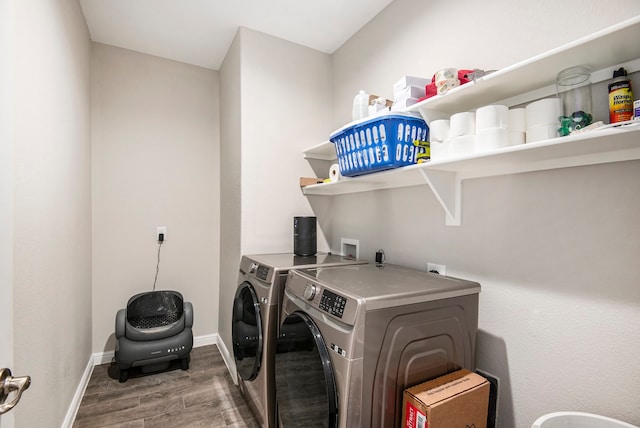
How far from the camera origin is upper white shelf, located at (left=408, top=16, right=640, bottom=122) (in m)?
0.89

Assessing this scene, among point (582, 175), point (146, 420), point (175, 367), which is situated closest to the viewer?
point (582, 175)

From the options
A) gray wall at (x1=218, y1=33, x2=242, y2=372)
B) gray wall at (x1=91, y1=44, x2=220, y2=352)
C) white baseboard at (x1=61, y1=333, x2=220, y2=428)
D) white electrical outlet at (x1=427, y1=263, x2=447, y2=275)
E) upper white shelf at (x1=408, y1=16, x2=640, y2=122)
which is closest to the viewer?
upper white shelf at (x1=408, y1=16, x2=640, y2=122)

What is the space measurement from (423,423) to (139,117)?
3.09 m

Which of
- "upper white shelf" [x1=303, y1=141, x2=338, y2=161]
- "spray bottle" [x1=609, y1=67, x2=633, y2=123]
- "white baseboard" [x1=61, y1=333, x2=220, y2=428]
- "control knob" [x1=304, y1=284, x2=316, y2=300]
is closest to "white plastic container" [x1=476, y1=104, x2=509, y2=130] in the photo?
"spray bottle" [x1=609, y1=67, x2=633, y2=123]

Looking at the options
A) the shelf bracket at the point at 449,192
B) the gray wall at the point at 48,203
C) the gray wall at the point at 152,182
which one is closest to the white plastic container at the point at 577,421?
the shelf bracket at the point at 449,192

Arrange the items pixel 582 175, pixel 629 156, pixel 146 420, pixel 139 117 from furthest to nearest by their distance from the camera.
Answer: pixel 139 117 → pixel 146 420 → pixel 582 175 → pixel 629 156

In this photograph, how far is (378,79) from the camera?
213 cm

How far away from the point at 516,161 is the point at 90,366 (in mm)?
3292

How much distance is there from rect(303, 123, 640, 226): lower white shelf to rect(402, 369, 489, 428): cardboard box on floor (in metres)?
0.73

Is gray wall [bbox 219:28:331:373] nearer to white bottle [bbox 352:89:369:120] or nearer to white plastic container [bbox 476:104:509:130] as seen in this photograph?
white bottle [bbox 352:89:369:120]

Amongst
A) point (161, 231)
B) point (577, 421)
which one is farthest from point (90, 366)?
point (577, 421)

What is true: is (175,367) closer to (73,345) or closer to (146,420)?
(146,420)

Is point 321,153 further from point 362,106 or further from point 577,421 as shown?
point 577,421

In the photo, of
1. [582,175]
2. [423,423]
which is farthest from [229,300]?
[582,175]
